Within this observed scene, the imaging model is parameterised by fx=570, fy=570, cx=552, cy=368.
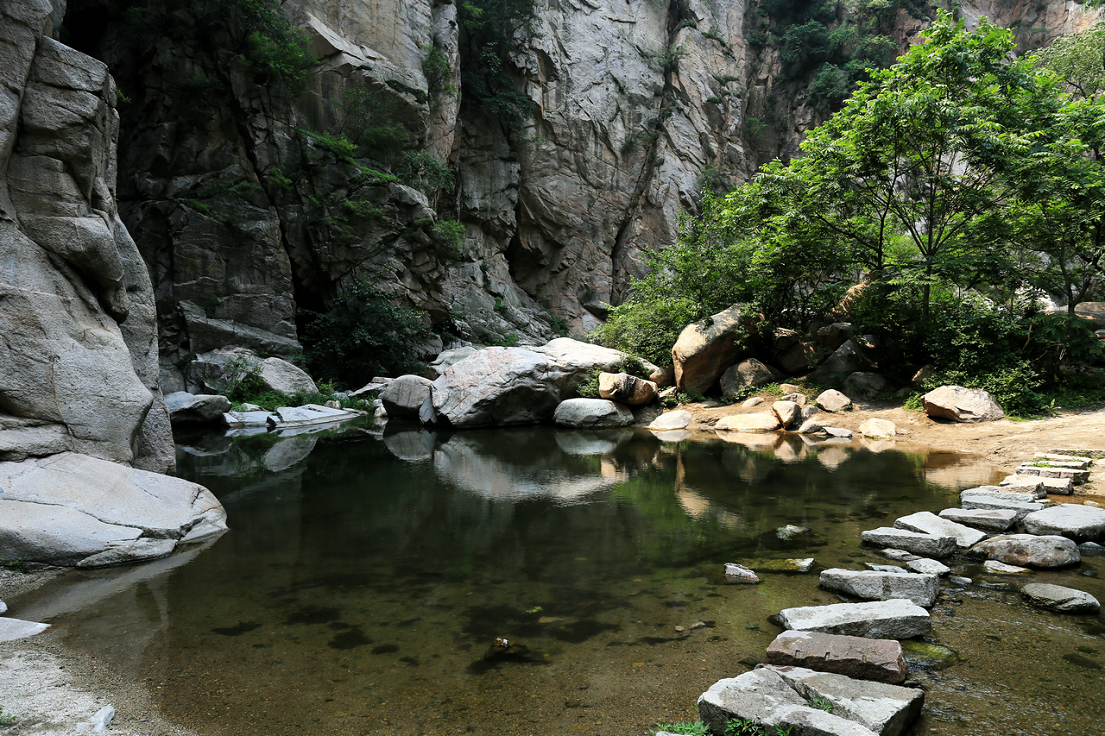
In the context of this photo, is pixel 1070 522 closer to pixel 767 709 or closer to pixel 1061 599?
pixel 1061 599

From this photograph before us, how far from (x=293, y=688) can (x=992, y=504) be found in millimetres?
6593

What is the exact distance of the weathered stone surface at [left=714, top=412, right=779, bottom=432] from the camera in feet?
45.8

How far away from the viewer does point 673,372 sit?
17844 millimetres

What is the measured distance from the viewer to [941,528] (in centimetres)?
523

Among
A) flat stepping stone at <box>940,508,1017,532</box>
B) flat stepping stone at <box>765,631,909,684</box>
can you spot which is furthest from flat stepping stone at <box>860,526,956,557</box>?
flat stepping stone at <box>765,631,909,684</box>

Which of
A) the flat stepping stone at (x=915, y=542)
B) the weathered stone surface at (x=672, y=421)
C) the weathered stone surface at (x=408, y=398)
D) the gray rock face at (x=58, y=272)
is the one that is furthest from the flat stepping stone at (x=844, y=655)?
the weathered stone surface at (x=408, y=398)

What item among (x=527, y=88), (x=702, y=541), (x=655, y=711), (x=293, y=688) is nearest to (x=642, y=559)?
(x=702, y=541)

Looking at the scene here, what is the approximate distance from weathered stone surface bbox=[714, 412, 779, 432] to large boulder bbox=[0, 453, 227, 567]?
1147 centimetres

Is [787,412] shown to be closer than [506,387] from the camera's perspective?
Yes

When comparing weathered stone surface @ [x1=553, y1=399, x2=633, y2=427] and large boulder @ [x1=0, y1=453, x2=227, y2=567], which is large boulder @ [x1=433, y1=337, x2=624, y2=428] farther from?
large boulder @ [x1=0, y1=453, x2=227, y2=567]

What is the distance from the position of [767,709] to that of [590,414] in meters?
13.0

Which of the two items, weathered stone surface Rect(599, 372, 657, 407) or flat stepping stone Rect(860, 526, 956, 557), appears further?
weathered stone surface Rect(599, 372, 657, 407)

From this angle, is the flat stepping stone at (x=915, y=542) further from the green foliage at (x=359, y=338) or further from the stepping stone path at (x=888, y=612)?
the green foliage at (x=359, y=338)

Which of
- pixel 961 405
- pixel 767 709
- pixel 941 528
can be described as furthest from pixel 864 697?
pixel 961 405
